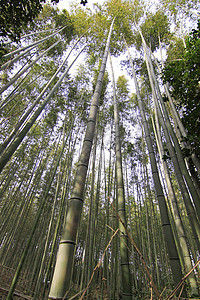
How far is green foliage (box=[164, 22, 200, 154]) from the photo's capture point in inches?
84.4

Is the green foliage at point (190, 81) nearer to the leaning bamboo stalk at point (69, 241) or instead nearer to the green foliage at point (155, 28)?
the leaning bamboo stalk at point (69, 241)

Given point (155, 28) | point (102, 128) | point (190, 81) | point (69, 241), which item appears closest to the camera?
point (69, 241)

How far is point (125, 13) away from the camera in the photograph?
4438mm

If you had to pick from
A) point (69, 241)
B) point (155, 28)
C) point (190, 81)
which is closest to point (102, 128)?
point (155, 28)

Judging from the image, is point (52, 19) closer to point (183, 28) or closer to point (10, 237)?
point (183, 28)

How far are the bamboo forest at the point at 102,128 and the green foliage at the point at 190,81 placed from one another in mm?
14

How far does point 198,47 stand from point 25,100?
4985 millimetres

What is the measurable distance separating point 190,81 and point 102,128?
12.7ft

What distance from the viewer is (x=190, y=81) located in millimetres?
2230

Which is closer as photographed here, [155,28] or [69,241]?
[69,241]

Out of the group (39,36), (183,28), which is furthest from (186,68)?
(39,36)

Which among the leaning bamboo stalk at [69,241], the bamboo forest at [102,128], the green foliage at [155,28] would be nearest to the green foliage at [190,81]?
the bamboo forest at [102,128]

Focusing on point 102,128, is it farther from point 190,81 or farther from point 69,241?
point 69,241

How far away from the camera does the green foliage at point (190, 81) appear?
2.14 m
